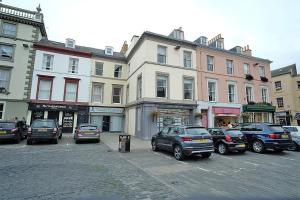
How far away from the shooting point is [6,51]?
18.9m

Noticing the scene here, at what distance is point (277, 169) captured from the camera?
7457 millimetres

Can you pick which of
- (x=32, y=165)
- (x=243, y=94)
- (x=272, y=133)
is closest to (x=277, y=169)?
(x=272, y=133)

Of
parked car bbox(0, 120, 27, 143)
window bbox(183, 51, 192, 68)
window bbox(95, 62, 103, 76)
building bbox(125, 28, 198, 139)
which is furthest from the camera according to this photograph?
window bbox(95, 62, 103, 76)

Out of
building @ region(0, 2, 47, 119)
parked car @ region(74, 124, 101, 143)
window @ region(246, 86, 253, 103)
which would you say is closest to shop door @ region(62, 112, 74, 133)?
building @ region(0, 2, 47, 119)

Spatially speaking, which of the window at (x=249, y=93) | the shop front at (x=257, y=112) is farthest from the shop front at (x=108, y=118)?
the window at (x=249, y=93)

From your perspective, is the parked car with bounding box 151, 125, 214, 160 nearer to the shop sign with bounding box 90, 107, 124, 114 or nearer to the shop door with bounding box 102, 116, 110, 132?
the shop sign with bounding box 90, 107, 124, 114

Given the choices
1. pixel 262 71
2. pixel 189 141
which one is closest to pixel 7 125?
pixel 189 141

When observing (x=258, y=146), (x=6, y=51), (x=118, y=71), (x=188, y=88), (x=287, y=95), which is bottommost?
(x=258, y=146)

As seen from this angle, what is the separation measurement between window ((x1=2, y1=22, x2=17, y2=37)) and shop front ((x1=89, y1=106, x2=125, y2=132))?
1152 cm

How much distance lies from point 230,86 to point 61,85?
20.3 m

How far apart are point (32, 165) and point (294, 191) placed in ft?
29.8

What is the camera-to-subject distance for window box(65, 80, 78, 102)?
2128cm

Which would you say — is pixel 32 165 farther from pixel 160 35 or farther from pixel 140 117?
pixel 160 35

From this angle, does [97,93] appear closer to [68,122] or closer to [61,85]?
[61,85]
